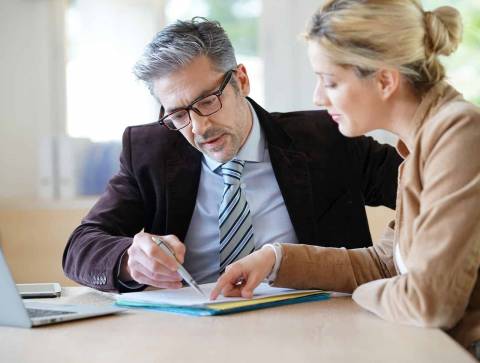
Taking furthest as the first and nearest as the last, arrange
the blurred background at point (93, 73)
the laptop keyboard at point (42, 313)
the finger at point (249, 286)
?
the blurred background at point (93, 73) < the finger at point (249, 286) < the laptop keyboard at point (42, 313)

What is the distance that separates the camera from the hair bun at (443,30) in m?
1.47

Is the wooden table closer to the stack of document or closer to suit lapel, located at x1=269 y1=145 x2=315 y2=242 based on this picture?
the stack of document

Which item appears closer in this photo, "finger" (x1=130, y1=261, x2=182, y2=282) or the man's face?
"finger" (x1=130, y1=261, x2=182, y2=282)

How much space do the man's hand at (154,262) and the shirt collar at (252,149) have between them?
54cm

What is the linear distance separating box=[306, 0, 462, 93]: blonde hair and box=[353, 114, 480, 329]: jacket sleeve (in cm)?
16

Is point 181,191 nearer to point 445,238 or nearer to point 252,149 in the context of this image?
point 252,149

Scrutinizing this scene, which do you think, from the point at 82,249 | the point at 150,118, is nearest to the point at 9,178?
the point at 150,118

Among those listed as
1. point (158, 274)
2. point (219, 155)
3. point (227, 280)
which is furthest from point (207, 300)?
point (219, 155)

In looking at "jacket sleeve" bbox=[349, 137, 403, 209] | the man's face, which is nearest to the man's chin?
the man's face

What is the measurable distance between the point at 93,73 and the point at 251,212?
2.11m

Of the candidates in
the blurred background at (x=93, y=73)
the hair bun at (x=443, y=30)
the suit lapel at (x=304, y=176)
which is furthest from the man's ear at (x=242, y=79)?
the blurred background at (x=93, y=73)

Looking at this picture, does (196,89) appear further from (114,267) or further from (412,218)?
(412,218)

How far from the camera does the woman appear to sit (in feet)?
4.14

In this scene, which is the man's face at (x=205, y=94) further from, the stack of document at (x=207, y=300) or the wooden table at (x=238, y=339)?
the wooden table at (x=238, y=339)
